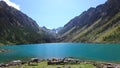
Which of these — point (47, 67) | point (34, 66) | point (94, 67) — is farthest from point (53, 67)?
point (94, 67)

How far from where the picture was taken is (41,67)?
5788 cm

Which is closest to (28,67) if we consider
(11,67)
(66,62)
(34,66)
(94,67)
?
(34,66)

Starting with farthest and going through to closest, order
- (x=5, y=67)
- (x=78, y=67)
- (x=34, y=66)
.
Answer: (x=5, y=67)
(x=34, y=66)
(x=78, y=67)

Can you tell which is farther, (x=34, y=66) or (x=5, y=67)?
(x=5, y=67)

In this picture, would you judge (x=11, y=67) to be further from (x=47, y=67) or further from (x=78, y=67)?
(x=78, y=67)

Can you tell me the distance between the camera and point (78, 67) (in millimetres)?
56156

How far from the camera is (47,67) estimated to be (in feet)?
191

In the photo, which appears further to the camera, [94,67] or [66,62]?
[66,62]

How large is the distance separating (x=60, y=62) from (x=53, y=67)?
8046 mm

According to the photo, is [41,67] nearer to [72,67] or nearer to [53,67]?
[53,67]

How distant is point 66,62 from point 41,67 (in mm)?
9947

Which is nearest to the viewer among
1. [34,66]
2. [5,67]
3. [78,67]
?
[78,67]

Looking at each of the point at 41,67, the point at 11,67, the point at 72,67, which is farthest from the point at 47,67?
the point at 11,67

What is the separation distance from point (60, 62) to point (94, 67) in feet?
35.6
